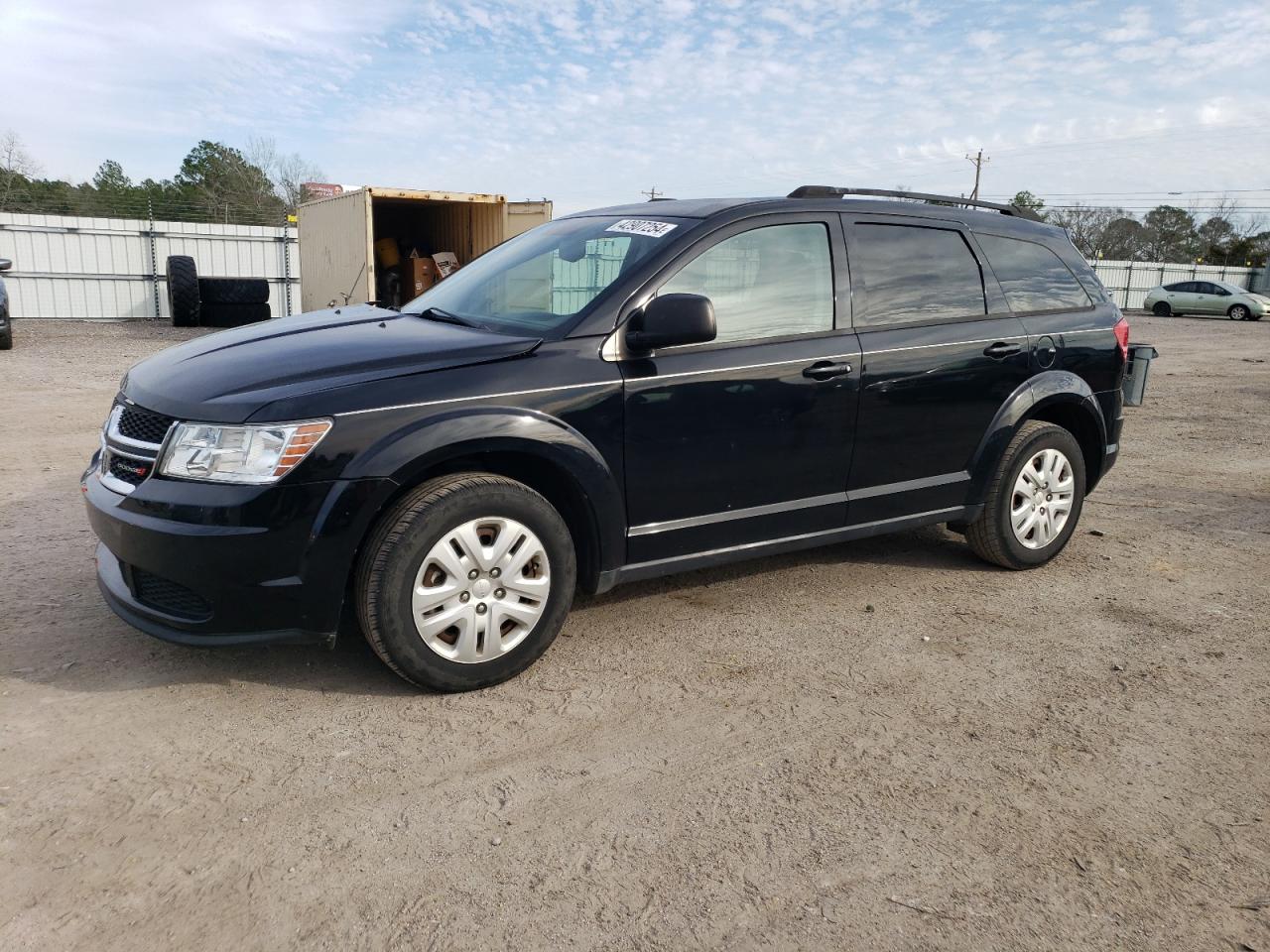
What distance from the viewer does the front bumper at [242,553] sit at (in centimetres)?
303

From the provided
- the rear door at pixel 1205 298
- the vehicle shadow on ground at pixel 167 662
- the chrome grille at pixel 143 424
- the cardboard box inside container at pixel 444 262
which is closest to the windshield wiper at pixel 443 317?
the chrome grille at pixel 143 424

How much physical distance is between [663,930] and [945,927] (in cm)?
67

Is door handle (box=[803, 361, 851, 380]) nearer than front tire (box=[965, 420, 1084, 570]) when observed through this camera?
Yes

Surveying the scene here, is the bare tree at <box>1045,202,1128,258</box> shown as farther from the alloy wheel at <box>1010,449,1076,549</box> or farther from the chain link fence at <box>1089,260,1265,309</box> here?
the alloy wheel at <box>1010,449,1076,549</box>

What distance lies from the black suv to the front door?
0.01m

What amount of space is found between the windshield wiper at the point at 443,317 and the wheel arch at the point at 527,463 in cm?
66

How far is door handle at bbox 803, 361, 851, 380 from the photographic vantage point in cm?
401

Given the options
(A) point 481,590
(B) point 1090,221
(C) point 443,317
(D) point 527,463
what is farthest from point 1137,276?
(A) point 481,590

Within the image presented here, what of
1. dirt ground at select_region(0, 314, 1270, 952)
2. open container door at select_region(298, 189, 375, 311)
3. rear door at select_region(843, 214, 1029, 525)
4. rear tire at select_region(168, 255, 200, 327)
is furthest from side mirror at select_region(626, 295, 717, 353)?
rear tire at select_region(168, 255, 200, 327)

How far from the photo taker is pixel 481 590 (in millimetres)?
3344

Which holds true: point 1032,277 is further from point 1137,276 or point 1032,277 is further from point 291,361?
point 1137,276

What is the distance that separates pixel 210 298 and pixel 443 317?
1899 centimetres

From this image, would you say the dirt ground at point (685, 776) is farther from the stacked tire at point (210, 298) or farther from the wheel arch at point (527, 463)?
the stacked tire at point (210, 298)

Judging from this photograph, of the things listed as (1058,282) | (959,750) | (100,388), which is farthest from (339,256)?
(959,750)
